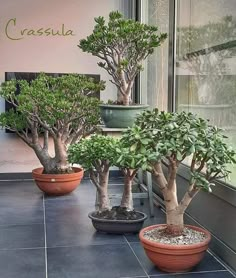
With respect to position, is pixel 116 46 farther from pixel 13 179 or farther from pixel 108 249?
pixel 13 179

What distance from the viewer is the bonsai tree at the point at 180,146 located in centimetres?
229

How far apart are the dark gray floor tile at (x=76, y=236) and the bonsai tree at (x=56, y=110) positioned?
1.18 meters

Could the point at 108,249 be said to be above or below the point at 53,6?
below

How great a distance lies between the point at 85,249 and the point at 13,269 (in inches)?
21.1

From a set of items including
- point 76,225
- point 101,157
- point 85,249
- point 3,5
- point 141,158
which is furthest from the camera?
point 3,5

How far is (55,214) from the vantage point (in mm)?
3736

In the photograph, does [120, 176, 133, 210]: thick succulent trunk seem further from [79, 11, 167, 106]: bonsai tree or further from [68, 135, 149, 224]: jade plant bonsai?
[79, 11, 167, 106]: bonsai tree

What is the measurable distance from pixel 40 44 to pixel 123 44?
7.59 feet

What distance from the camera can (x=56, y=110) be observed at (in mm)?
4027

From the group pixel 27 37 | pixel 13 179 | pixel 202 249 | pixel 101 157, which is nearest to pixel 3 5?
pixel 27 37

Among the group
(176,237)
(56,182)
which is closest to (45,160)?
(56,182)

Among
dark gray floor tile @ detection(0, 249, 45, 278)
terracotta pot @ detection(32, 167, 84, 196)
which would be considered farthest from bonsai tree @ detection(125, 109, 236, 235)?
terracotta pot @ detection(32, 167, 84, 196)

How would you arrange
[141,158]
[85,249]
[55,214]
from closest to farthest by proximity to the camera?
[141,158] < [85,249] < [55,214]

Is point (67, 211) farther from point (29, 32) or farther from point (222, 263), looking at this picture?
point (29, 32)
